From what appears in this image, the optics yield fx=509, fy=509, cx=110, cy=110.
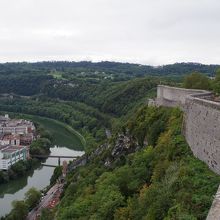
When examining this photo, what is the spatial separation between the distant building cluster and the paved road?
12.6 metres

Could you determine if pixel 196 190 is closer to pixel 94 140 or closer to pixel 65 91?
pixel 94 140

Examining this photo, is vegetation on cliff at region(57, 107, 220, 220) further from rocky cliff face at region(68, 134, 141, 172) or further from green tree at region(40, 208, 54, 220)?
green tree at region(40, 208, 54, 220)

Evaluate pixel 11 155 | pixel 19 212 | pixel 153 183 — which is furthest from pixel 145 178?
pixel 11 155

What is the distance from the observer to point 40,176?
144 ft

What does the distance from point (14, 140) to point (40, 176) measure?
17.5m

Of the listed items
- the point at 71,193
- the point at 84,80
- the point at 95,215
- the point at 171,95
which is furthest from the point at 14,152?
the point at 84,80

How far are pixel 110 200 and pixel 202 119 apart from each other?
14.3ft

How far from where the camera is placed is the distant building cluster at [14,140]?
47.2 metres

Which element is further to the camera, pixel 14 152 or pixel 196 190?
pixel 14 152

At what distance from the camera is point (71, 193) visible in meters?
23.9

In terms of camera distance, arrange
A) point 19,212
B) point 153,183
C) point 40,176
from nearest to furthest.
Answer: point 153,183, point 19,212, point 40,176

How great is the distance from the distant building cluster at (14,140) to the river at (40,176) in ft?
7.89

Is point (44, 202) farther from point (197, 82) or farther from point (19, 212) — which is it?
point (197, 82)

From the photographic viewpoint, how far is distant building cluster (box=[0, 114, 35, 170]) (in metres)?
47.2
